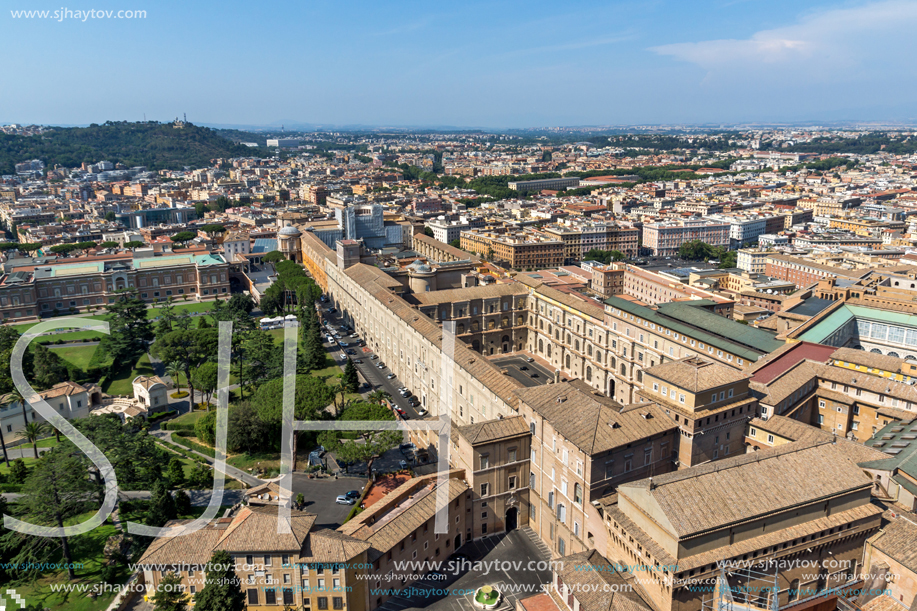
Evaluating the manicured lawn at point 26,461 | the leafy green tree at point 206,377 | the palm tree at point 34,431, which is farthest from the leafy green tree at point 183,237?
the palm tree at point 34,431

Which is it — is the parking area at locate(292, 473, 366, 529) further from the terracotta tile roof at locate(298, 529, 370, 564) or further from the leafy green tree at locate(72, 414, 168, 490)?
the leafy green tree at locate(72, 414, 168, 490)

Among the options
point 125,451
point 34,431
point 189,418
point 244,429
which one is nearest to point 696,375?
point 244,429

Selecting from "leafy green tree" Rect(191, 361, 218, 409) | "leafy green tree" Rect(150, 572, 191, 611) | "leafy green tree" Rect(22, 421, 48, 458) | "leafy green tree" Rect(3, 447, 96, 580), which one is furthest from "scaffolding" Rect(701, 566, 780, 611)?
"leafy green tree" Rect(22, 421, 48, 458)

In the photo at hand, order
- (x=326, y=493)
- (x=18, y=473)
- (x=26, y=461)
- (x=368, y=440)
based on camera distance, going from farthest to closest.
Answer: (x=26, y=461)
(x=368, y=440)
(x=326, y=493)
(x=18, y=473)

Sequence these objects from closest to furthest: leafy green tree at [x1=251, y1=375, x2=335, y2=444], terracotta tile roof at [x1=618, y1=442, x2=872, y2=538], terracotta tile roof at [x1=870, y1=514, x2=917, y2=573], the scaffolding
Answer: the scaffolding
terracotta tile roof at [x1=618, y1=442, x2=872, y2=538]
terracotta tile roof at [x1=870, y1=514, x2=917, y2=573]
leafy green tree at [x1=251, y1=375, x2=335, y2=444]

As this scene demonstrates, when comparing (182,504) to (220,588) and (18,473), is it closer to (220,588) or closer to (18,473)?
(18,473)

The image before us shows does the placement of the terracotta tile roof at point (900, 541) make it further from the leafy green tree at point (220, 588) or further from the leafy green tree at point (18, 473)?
the leafy green tree at point (18, 473)

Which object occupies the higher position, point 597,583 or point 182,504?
point 597,583
